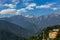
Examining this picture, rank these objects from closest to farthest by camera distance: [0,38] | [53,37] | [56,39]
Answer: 1. [56,39]
2. [53,37]
3. [0,38]

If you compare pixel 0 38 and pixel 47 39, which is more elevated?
pixel 0 38

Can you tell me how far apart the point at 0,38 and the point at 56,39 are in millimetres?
139788

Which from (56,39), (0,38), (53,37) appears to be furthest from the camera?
(0,38)

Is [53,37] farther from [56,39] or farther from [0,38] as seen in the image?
[0,38]

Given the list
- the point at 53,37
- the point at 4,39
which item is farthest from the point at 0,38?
the point at 53,37

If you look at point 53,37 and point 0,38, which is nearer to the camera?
point 53,37

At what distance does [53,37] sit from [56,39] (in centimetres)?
381

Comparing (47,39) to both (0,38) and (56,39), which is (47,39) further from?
(0,38)

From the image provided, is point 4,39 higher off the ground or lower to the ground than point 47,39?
higher

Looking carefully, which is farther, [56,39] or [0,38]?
[0,38]

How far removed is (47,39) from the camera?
198 ft

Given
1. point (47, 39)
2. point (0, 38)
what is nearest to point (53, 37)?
point (47, 39)

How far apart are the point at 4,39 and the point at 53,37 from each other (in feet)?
451

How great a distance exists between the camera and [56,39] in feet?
193
